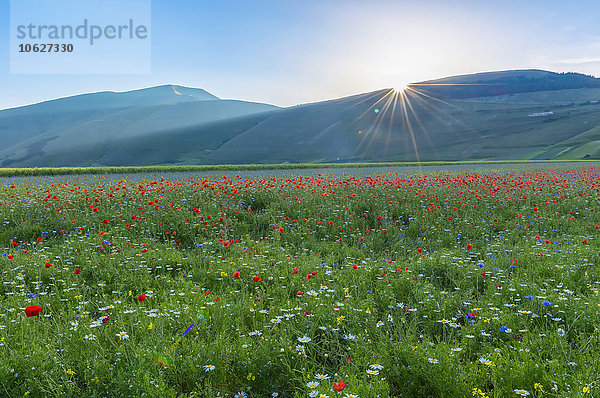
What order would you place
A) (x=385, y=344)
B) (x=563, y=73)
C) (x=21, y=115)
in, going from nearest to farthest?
(x=385, y=344) → (x=563, y=73) → (x=21, y=115)

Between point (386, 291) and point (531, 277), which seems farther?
point (531, 277)

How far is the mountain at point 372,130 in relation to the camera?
297 feet

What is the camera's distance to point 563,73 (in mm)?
165750

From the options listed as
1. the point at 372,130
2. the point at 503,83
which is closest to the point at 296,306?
the point at 372,130

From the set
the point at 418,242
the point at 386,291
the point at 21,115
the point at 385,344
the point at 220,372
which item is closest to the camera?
the point at 220,372

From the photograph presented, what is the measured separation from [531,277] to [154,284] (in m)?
5.27

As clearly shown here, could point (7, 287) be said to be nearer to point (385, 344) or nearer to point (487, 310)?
point (385, 344)

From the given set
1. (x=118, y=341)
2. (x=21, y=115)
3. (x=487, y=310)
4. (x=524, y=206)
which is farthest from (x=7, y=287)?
(x=21, y=115)

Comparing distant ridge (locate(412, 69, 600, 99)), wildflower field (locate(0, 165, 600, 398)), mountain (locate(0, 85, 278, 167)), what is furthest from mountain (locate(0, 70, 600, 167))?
wildflower field (locate(0, 165, 600, 398))

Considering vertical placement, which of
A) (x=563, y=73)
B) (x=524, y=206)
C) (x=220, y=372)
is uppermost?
(x=563, y=73)

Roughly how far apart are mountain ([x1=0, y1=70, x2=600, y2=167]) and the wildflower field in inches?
2467

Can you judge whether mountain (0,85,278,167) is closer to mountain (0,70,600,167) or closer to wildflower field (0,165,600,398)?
mountain (0,70,600,167)

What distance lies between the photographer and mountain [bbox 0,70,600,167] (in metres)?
90.5

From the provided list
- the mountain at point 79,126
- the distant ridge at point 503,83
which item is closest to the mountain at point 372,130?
the distant ridge at point 503,83
